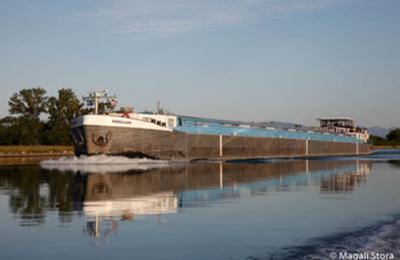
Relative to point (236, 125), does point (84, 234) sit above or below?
below

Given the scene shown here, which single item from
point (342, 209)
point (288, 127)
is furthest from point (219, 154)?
point (342, 209)

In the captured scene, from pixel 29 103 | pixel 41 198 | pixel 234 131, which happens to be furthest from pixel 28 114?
pixel 41 198

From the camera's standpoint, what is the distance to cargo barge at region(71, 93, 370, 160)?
54.1 m

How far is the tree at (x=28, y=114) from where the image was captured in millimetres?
103938

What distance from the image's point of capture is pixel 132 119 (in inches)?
2206

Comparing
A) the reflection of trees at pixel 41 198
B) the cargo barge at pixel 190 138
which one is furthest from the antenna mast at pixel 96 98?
the reflection of trees at pixel 41 198

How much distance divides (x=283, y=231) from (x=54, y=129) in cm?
9617

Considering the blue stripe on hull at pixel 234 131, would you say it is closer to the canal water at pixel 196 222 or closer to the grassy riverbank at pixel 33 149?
the grassy riverbank at pixel 33 149

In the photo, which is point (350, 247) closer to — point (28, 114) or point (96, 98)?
point (96, 98)

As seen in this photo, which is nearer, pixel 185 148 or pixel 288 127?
pixel 185 148

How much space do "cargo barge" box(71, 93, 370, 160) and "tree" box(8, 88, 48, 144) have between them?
148ft

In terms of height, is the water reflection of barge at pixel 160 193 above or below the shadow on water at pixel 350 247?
above

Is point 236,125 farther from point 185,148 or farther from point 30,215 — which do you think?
point 30,215

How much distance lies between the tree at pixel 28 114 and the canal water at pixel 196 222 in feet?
265
